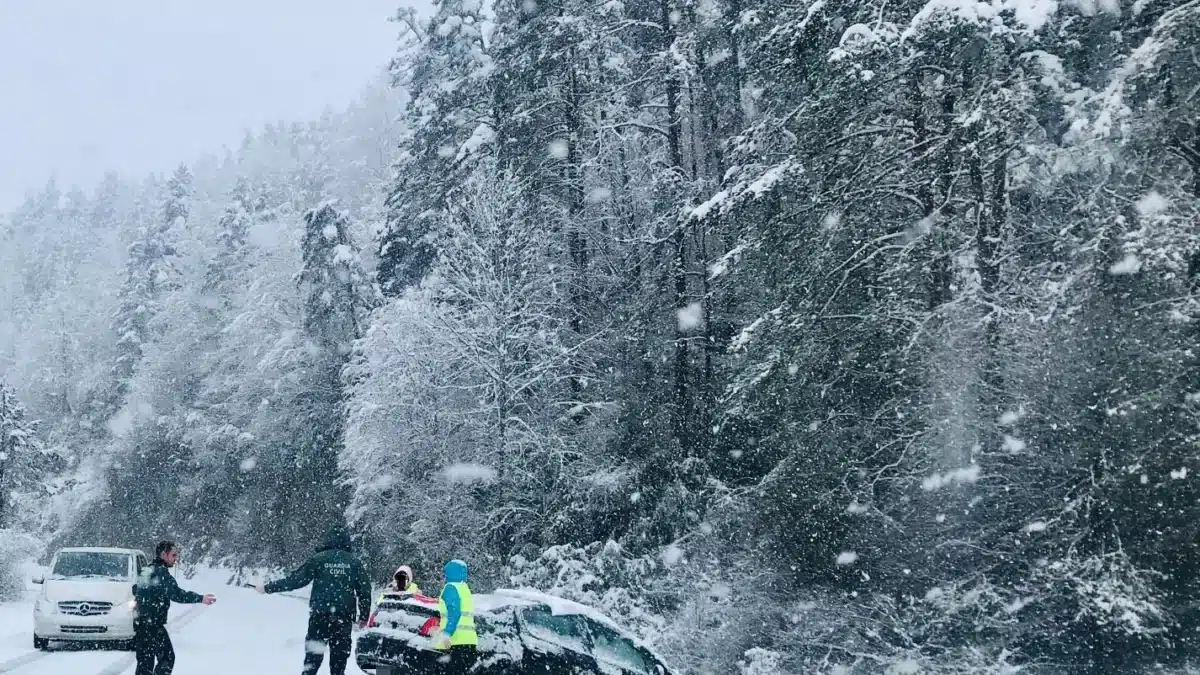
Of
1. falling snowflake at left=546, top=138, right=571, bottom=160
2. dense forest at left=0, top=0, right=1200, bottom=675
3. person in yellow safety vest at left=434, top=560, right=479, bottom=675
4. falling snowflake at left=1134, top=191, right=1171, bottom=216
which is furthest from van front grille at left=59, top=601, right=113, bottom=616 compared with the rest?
falling snowflake at left=1134, top=191, right=1171, bottom=216

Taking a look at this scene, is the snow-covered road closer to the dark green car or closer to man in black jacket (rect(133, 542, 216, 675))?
man in black jacket (rect(133, 542, 216, 675))

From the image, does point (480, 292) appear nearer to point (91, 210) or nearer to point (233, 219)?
point (233, 219)

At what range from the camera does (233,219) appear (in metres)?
62.1

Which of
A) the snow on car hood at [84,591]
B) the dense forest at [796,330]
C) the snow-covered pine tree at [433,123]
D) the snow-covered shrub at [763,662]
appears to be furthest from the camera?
the snow-covered pine tree at [433,123]

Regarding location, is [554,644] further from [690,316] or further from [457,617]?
[690,316]

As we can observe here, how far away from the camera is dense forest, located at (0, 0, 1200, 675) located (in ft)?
43.0

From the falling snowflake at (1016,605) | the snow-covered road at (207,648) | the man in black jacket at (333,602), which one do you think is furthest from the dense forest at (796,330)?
the man in black jacket at (333,602)

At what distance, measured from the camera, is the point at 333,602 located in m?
10.5

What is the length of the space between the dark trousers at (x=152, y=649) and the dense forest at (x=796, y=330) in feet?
28.0

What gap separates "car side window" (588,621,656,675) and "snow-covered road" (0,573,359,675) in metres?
5.22

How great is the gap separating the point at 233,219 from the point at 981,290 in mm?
54226

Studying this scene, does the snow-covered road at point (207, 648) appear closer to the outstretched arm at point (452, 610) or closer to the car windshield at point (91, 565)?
the car windshield at point (91, 565)

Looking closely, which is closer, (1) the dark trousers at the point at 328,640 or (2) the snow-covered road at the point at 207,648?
(1) the dark trousers at the point at 328,640

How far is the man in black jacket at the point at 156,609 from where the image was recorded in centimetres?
977
